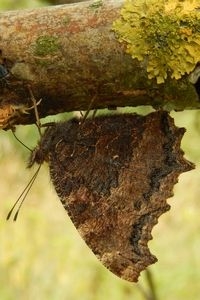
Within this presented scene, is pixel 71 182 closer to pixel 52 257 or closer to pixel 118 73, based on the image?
pixel 118 73

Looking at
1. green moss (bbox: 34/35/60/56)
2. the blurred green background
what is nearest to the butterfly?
green moss (bbox: 34/35/60/56)

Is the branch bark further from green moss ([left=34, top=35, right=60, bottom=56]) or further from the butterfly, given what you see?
the butterfly

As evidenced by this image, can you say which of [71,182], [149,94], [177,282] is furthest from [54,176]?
[177,282]

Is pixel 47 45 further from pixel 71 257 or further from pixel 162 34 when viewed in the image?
pixel 71 257

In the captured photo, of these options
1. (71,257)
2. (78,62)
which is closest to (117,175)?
(78,62)

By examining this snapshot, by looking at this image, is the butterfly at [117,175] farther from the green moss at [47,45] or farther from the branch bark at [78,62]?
the green moss at [47,45]

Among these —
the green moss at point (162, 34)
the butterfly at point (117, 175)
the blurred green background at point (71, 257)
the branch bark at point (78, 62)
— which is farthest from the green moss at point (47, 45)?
the blurred green background at point (71, 257)

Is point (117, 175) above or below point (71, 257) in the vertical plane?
above
